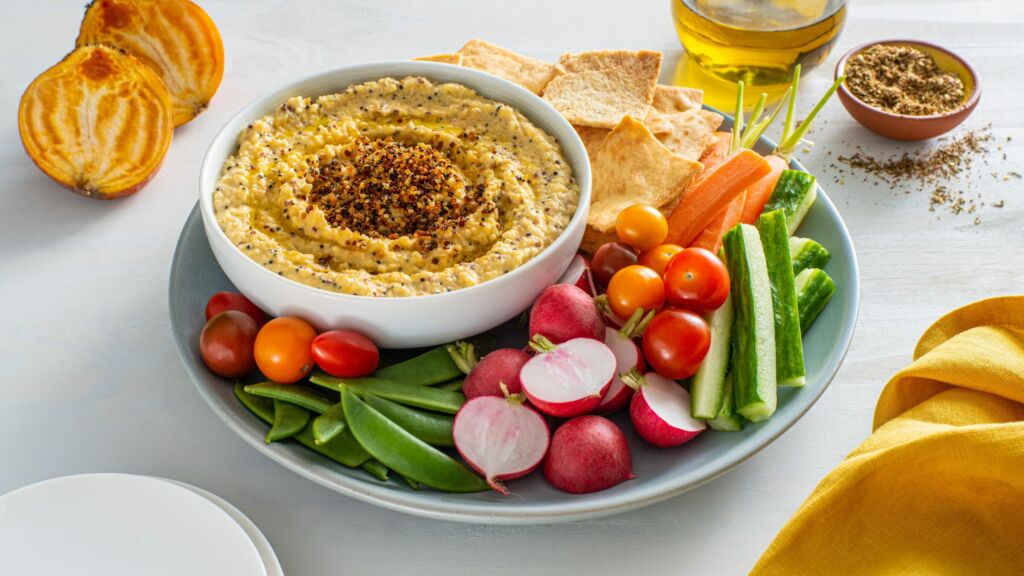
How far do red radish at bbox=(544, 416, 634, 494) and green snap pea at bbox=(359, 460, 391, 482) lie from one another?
1.35 ft

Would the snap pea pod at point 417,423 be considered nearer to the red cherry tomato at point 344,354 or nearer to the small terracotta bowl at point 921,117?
the red cherry tomato at point 344,354

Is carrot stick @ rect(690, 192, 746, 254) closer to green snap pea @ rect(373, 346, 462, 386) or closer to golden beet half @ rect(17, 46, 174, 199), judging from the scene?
green snap pea @ rect(373, 346, 462, 386)

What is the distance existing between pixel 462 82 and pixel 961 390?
6.37 feet

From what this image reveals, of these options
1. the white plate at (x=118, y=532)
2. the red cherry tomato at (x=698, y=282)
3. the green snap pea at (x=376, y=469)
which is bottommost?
the green snap pea at (x=376, y=469)

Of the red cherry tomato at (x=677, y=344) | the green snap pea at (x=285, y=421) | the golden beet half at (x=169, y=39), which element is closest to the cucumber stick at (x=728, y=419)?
the red cherry tomato at (x=677, y=344)

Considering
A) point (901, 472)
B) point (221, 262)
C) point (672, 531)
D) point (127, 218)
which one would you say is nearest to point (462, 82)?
point (221, 262)

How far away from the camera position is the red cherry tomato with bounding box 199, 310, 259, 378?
2697 mm

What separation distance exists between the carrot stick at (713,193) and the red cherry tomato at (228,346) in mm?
1399

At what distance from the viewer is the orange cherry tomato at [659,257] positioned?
298 cm

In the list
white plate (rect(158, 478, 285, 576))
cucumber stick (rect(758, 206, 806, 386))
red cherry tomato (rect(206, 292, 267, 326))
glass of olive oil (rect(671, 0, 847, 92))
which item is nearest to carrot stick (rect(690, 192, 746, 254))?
cucumber stick (rect(758, 206, 806, 386))

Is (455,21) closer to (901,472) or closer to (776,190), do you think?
(776,190)

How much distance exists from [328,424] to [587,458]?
2.23 ft

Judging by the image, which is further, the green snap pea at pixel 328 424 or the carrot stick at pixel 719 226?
the carrot stick at pixel 719 226

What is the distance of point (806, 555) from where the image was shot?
2.22 metres
